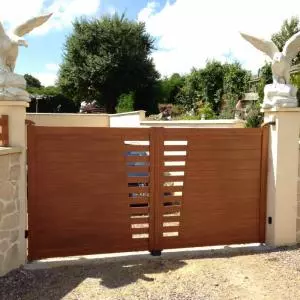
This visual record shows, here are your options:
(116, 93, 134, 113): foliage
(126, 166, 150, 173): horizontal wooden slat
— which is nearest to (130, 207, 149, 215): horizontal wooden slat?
(126, 166, 150, 173): horizontal wooden slat

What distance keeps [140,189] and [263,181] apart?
2.05m

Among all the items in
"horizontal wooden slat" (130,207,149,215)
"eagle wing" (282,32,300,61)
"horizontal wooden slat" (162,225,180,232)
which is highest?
"eagle wing" (282,32,300,61)

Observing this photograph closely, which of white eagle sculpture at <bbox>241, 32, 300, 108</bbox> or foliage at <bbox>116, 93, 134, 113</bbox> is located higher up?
foliage at <bbox>116, 93, 134, 113</bbox>

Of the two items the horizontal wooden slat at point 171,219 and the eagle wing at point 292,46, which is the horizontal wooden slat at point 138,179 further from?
the eagle wing at point 292,46

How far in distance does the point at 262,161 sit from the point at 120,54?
24301mm

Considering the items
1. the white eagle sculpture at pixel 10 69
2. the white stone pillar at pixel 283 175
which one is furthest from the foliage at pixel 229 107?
the white eagle sculpture at pixel 10 69

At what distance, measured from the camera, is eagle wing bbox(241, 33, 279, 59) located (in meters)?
5.98

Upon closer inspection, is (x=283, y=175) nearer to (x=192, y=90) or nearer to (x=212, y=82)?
(x=212, y=82)

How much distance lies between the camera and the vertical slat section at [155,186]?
564 centimetres

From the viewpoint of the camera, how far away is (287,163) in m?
5.96

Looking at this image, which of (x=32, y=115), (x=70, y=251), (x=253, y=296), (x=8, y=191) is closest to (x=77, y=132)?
(x=8, y=191)

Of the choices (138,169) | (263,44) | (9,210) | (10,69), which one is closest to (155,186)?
(138,169)

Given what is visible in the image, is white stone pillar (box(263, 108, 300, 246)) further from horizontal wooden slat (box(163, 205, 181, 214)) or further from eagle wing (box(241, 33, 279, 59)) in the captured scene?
horizontal wooden slat (box(163, 205, 181, 214))

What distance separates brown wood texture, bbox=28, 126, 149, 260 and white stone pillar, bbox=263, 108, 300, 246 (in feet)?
6.74
